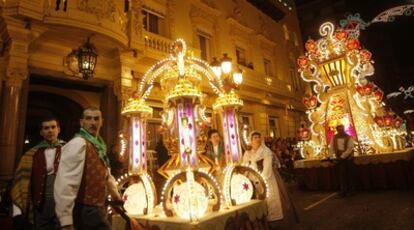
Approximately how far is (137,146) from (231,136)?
1.44m

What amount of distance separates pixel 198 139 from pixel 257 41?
1447 cm

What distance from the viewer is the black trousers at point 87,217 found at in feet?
7.57

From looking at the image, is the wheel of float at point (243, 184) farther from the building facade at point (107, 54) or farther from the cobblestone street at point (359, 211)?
the building facade at point (107, 54)

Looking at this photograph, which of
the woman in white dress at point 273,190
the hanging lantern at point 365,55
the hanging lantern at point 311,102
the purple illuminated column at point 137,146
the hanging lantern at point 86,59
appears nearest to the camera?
the purple illuminated column at point 137,146

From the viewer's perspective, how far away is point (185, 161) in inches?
137

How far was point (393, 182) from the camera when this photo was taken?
750 cm

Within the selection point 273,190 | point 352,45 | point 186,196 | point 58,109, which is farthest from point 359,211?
point 58,109

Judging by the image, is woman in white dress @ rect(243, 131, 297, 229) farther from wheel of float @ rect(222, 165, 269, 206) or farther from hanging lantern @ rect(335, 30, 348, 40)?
hanging lantern @ rect(335, 30, 348, 40)

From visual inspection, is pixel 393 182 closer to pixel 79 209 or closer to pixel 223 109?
pixel 223 109

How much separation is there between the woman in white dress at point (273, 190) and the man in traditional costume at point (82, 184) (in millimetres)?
3039

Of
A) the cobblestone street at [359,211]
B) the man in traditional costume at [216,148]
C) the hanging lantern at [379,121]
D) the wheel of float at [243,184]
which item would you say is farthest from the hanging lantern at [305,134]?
the wheel of float at [243,184]

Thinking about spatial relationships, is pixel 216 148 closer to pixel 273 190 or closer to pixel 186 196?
pixel 273 190

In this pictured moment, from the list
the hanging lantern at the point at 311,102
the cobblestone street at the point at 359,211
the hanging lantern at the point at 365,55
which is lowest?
the cobblestone street at the point at 359,211

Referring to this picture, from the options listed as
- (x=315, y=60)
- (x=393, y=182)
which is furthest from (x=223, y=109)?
(x=315, y=60)
